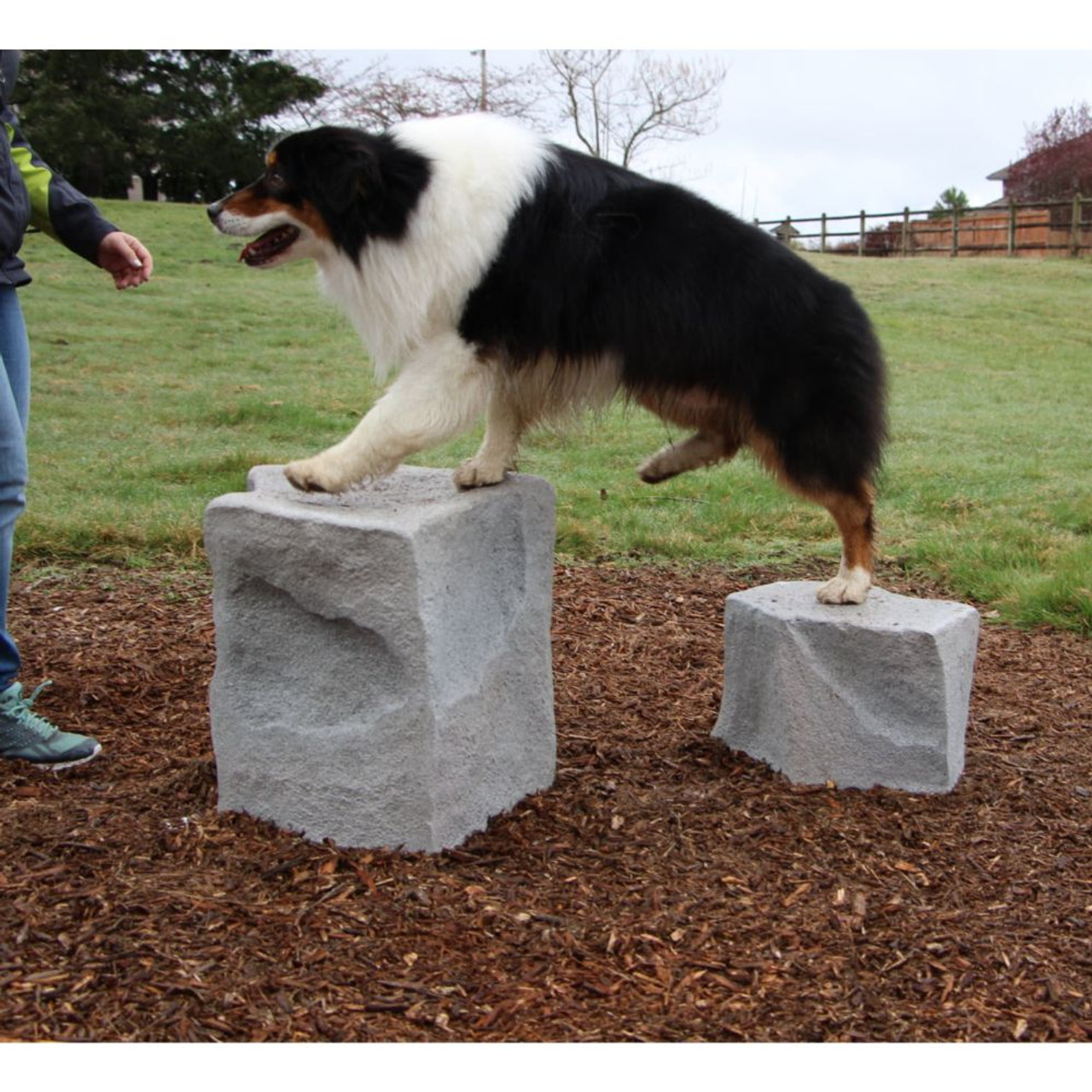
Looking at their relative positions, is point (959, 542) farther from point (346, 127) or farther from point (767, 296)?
point (346, 127)

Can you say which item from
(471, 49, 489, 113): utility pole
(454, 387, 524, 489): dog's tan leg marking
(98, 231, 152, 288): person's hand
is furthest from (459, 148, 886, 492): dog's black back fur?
(471, 49, 489, 113): utility pole

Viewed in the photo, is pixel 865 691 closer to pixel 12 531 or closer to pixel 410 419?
pixel 410 419

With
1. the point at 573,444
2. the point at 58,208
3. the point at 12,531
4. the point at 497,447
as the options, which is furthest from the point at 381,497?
the point at 573,444

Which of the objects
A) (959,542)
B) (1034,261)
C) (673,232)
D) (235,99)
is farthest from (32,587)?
(1034,261)

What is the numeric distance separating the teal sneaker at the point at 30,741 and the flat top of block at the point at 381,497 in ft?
3.35

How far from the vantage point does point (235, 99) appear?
23.2m

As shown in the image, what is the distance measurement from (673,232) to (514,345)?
0.58m

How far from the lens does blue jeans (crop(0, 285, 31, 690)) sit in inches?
135

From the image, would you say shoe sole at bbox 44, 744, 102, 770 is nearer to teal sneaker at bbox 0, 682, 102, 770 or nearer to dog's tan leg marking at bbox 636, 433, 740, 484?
teal sneaker at bbox 0, 682, 102, 770

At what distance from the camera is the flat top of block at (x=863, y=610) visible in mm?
3645

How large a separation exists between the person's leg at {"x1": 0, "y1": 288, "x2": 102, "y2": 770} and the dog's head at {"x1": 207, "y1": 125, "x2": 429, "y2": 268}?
711 millimetres

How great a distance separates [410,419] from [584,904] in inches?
53.3

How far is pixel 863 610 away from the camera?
3762 mm

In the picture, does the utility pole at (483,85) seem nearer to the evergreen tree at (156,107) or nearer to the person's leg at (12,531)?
the evergreen tree at (156,107)
